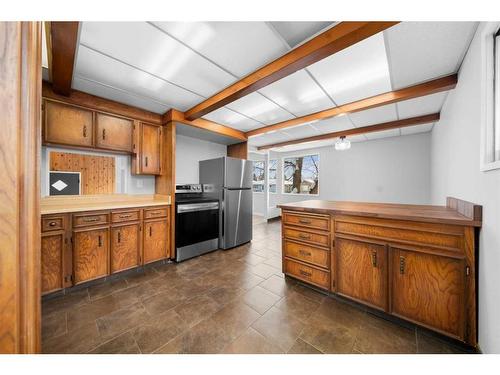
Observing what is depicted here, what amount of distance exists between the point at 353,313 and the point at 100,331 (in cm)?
214

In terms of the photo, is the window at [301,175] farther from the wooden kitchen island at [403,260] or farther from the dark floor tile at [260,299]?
the dark floor tile at [260,299]

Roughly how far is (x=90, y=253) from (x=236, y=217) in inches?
84.2

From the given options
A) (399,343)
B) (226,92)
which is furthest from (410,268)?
(226,92)

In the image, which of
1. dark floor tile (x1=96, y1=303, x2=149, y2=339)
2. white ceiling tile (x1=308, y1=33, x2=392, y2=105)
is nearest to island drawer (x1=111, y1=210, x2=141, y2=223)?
dark floor tile (x1=96, y1=303, x2=149, y2=339)

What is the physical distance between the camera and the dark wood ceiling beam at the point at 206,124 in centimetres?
288

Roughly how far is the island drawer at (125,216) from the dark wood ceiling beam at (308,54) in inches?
73.5

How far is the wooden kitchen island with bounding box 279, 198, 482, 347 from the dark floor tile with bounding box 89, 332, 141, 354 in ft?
5.44

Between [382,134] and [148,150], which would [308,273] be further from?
[382,134]

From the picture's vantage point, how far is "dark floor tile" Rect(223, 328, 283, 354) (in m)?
1.31

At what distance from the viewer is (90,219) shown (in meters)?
2.16

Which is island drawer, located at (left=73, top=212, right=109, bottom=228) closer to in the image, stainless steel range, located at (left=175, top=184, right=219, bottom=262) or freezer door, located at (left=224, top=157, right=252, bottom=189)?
stainless steel range, located at (left=175, top=184, right=219, bottom=262)

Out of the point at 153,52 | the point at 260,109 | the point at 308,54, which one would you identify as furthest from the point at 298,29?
the point at 260,109

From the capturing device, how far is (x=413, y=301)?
147cm

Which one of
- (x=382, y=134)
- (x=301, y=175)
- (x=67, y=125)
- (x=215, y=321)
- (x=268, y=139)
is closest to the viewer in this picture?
(x=215, y=321)
